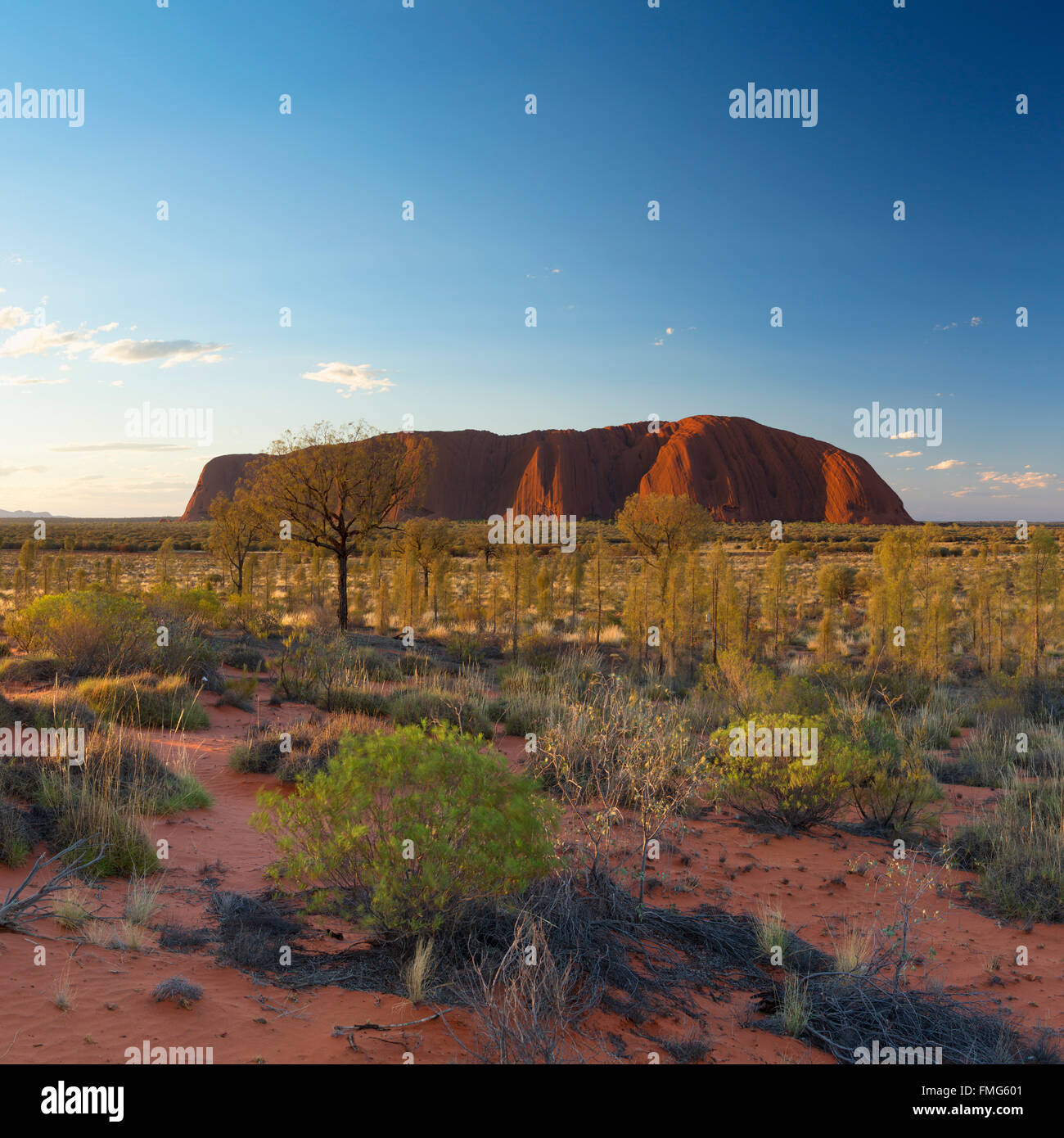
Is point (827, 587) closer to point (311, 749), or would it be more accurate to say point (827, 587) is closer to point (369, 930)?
point (311, 749)

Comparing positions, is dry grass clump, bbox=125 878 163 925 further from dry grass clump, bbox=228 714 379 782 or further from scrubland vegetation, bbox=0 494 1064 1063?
dry grass clump, bbox=228 714 379 782

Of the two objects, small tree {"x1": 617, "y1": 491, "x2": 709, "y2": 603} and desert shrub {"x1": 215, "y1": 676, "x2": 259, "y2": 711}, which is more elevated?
small tree {"x1": 617, "y1": 491, "x2": 709, "y2": 603}

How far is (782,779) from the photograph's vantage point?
6809mm

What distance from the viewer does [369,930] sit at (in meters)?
4.07

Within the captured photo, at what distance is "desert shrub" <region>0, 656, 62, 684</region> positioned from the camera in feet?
33.2

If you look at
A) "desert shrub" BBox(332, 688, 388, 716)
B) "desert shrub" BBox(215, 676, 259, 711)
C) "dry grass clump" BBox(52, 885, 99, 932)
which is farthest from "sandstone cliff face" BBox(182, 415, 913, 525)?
"dry grass clump" BBox(52, 885, 99, 932)

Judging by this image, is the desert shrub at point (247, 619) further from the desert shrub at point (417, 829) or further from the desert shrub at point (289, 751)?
the desert shrub at point (417, 829)

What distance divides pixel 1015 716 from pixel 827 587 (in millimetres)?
9924

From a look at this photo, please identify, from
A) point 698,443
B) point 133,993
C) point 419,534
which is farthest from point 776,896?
point 698,443

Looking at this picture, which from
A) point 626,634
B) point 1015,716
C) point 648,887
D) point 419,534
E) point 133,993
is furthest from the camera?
point 419,534

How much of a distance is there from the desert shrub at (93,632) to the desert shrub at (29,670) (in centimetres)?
13

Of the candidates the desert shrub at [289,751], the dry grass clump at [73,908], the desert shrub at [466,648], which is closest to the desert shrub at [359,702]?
the desert shrub at [289,751]

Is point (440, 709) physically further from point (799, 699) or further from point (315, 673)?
point (799, 699)

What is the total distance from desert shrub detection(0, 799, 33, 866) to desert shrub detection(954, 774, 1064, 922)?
23.5ft
